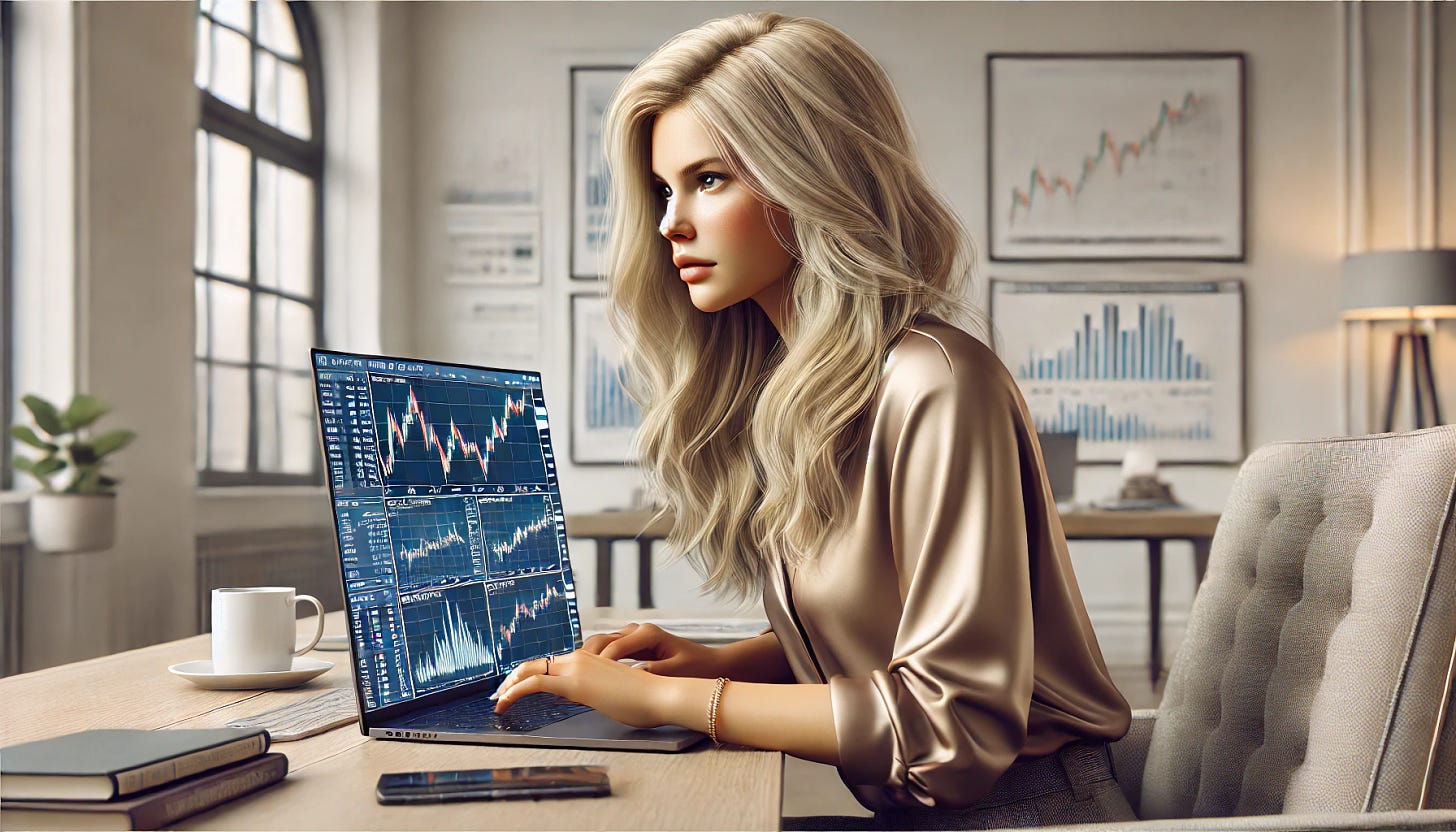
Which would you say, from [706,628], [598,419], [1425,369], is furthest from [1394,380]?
[706,628]

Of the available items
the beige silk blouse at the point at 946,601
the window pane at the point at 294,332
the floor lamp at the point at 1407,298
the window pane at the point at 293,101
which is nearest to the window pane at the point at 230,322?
the window pane at the point at 294,332

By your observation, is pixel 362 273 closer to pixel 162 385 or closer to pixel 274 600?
pixel 162 385

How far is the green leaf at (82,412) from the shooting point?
277cm

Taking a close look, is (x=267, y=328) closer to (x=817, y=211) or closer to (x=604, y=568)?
(x=604, y=568)

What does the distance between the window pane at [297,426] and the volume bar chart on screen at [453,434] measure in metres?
3.49

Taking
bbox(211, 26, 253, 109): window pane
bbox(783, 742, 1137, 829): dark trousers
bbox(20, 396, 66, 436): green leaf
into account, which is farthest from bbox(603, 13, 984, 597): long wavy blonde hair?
bbox(211, 26, 253, 109): window pane

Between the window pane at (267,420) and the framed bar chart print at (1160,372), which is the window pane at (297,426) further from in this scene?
the framed bar chart print at (1160,372)

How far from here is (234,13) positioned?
4.05 metres

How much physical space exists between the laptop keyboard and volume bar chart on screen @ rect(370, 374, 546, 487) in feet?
0.61

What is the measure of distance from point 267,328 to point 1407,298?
4.32m

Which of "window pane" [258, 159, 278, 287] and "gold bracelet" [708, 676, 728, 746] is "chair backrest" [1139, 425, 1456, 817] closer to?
"gold bracelet" [708, 676, 728, 746]

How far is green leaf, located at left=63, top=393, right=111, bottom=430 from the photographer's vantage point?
109 inches

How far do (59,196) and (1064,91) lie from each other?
3871 mm

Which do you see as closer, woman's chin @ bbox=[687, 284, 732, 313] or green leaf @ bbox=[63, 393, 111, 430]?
woman's chin @ bbox=[687, 284, 732, 313]
